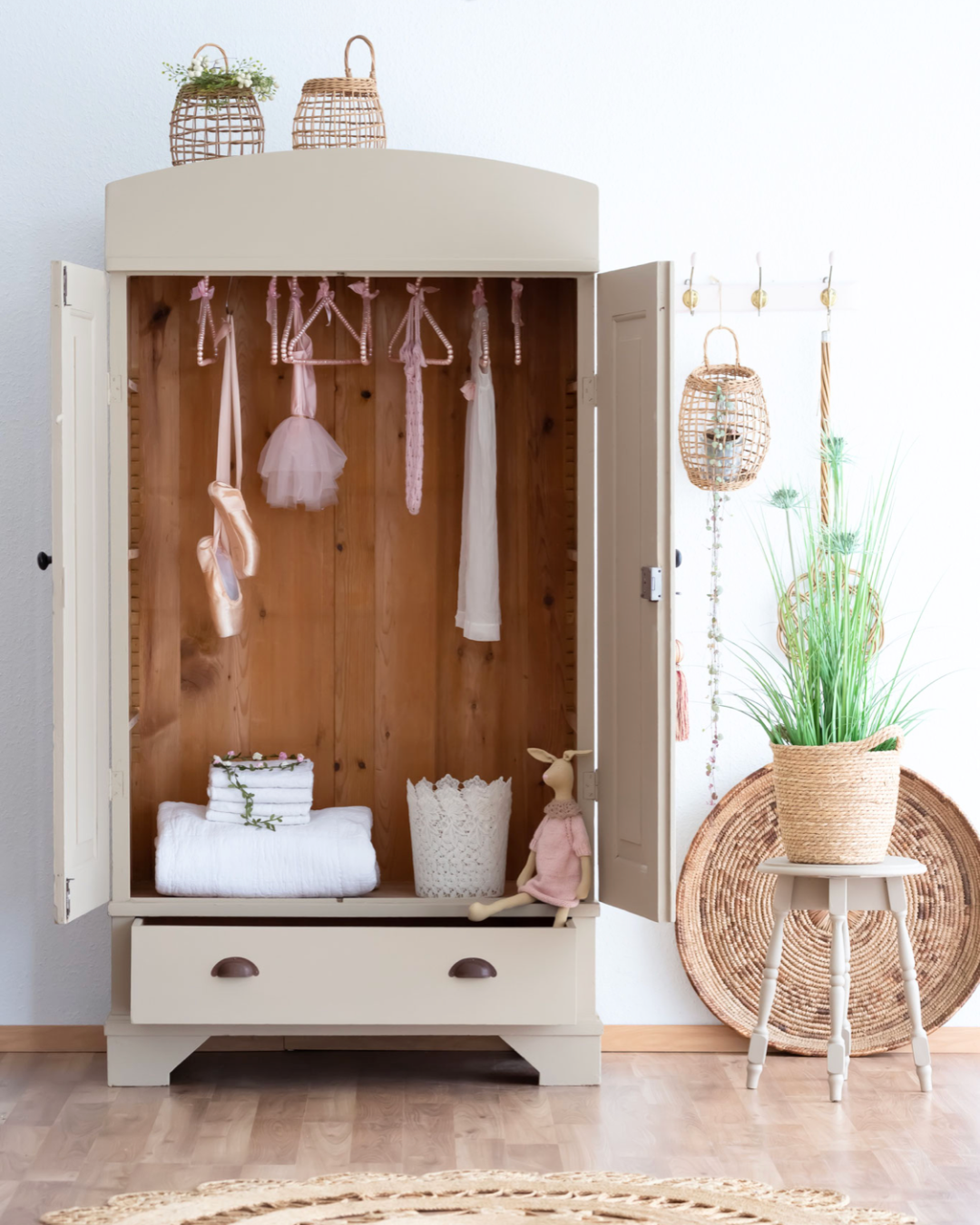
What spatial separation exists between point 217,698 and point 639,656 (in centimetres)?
106

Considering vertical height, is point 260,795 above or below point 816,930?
above

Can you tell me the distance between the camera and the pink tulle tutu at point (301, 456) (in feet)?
9.45

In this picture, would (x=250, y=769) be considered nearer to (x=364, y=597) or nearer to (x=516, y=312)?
(x=364, y=597)

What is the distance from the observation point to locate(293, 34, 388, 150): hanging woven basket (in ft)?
9.14

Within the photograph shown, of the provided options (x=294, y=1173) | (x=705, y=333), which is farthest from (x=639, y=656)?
(x=294, y=1173)

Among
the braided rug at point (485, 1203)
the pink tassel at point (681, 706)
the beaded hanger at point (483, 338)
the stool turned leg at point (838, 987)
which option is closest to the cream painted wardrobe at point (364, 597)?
the beaded hanger at point (483, 338)

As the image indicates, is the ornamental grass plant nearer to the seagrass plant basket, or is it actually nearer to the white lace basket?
the seagrass plant basket

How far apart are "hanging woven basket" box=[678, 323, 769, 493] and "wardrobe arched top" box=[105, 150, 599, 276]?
0.62 metres

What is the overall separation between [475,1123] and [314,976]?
1.43 feet

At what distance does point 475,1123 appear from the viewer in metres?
2.49

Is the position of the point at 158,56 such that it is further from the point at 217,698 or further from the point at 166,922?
the point at 166,922

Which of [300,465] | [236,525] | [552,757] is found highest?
[300,465]

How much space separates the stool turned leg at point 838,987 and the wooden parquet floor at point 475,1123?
6cm

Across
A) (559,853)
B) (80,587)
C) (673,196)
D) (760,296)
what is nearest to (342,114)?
(673,196)
